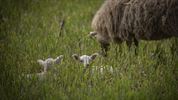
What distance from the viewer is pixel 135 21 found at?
5883 mm

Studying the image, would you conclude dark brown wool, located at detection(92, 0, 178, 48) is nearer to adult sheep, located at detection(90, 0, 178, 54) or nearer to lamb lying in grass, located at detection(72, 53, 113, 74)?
adult sheep, located at detection(90, 0, 178, 54)

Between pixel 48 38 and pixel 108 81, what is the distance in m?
1.77

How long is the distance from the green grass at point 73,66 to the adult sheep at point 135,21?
0.18 meters

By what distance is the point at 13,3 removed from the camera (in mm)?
8727

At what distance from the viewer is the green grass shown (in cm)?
482

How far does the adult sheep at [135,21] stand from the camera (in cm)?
558

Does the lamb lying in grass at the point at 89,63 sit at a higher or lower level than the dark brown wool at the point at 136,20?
lower

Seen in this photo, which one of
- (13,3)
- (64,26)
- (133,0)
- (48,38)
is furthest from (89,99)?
(13,3)

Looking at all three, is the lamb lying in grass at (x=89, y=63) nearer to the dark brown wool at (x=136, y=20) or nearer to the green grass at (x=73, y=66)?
the green grass at (x=73, y=66)

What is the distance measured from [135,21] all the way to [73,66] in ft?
3.17

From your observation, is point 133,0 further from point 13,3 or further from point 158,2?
point 13,3

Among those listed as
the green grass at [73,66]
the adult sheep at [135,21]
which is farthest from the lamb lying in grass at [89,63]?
the adult sheep at [135,21]

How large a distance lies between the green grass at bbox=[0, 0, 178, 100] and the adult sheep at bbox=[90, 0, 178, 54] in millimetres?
183

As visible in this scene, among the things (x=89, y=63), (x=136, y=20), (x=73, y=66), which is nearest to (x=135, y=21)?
(x=136, y=20)
